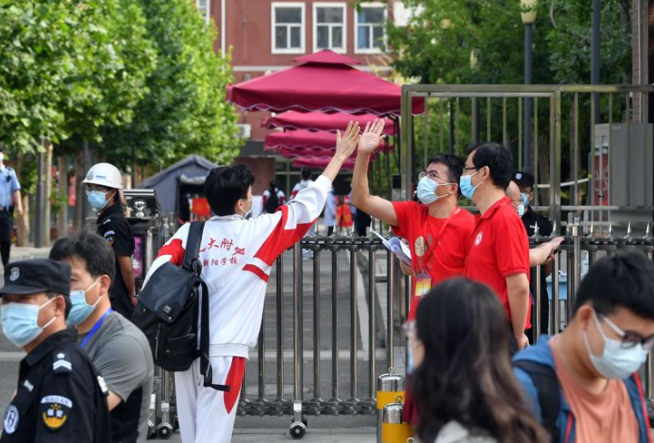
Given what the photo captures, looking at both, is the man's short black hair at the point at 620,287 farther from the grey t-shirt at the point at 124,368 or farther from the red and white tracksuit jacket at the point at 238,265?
the red and white tracksuit jacket at the point at 238,265

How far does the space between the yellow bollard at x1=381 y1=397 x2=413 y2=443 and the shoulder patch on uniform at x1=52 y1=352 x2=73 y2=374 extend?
309 cm

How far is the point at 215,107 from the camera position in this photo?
5559cm

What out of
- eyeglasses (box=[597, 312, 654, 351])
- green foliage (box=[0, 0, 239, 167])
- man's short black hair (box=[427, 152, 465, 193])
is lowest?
eyeglasses (box=[597, 312, 654, 351])

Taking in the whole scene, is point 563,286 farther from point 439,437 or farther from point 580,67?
point 580,67

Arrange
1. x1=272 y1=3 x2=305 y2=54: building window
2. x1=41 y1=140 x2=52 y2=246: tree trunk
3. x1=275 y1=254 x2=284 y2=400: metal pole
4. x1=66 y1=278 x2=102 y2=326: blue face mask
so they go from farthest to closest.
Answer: x1=272 y1=3 x2=305 y2=54: building window < x1=41 y1=140 x2=52 y2=246: tree trunk < x1=275 y1=254 x2=284 y2=400: metal pole < x1=66 y1=278 x2=102 y2=326: blue face mask

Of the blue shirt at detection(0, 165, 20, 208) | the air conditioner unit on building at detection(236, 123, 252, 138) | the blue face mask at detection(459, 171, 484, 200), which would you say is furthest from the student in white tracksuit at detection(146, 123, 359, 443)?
the air conditioner unit on building at detection(236, 123, 252, 138)

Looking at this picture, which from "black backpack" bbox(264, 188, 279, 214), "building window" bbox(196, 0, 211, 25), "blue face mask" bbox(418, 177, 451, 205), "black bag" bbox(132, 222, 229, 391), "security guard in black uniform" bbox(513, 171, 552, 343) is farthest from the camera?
"building window" bbox(196, 0, 211, 25)

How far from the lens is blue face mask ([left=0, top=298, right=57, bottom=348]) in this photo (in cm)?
422

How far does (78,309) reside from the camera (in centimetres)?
469

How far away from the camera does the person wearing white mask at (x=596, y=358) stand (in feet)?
11.3

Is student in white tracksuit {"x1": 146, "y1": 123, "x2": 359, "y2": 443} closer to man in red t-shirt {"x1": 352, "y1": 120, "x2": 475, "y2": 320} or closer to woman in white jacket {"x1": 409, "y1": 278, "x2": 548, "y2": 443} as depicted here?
man in red t-shirt {"x1": 352, "y1": 120, "x2": 475, "y2": 320}

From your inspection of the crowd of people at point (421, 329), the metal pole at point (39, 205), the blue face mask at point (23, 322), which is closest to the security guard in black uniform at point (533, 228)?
the crowd of people at point (421, 329)

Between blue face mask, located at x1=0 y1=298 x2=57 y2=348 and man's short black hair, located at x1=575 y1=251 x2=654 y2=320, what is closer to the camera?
man's short black hair, located at x1=575 y1=251 x2=654 y2=320

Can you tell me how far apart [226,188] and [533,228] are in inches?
132
